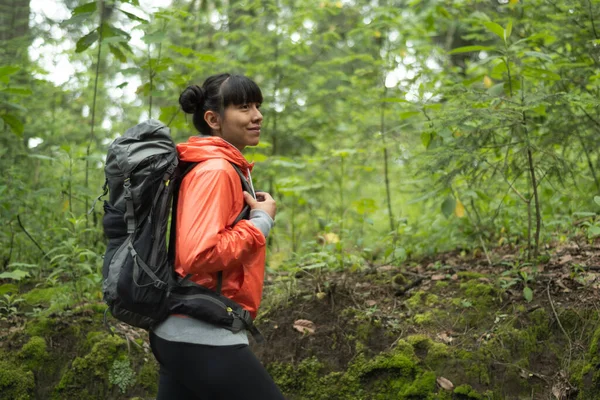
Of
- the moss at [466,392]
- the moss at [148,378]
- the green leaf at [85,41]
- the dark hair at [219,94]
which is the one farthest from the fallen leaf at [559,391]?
the green leaf at [85,41]

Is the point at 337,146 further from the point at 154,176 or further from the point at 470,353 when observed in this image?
the point at 154,176

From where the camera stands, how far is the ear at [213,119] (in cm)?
293

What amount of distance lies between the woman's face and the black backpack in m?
0.35

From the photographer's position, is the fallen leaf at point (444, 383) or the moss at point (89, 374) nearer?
the fallen leaf at point (444, 383)

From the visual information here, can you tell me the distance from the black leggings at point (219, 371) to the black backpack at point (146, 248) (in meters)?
0.12

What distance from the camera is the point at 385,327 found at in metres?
4.64

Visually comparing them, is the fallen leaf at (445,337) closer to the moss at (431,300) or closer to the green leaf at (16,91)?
the moss at (431,300)

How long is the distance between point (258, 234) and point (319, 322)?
7.97 ft

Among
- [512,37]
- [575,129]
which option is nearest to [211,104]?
[575,129]

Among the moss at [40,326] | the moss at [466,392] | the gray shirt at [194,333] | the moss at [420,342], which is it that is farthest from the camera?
the moss at [40,326]

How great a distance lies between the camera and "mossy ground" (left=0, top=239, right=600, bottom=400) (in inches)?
163

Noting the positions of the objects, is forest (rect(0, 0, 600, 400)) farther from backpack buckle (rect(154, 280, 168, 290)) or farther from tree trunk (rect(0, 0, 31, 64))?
backpack buckle (rect(154, 280, 168, 290))

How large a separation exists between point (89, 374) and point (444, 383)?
2.71 m

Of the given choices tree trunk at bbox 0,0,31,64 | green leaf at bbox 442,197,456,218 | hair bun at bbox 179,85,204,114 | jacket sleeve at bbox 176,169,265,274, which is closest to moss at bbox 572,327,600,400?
green leaf at bbox 442,197,456,218
